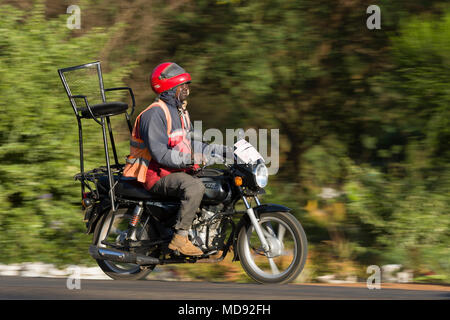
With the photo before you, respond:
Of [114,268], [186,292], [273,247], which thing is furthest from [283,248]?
A: [114,268]

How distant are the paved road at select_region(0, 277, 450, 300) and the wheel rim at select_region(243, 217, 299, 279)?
19 cm

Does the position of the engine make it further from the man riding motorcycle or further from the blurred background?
the blurred background

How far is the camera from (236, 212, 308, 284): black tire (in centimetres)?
607

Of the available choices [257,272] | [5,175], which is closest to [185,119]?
[257,272]

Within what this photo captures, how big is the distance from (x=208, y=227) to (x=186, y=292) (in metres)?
0.80

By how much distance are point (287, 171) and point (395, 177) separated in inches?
73.2

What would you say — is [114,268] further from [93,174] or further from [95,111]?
[95,111]

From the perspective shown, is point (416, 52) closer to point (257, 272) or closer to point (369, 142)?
point (369, 142)

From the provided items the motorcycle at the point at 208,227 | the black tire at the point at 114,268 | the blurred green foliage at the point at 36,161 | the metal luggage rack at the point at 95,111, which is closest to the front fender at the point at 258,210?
the motorcycle at the point at 208,227

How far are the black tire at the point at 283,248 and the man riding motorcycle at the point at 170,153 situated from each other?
1.42 feet

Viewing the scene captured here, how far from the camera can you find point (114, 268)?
7.08m

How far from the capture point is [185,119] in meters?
6.68

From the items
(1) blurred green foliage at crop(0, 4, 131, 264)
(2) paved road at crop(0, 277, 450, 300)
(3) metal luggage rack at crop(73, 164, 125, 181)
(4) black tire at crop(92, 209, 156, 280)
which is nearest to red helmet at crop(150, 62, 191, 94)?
(3) metal luggage rack at crop(73, 164, 125, 181)

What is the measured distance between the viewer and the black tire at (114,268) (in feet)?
22.7
